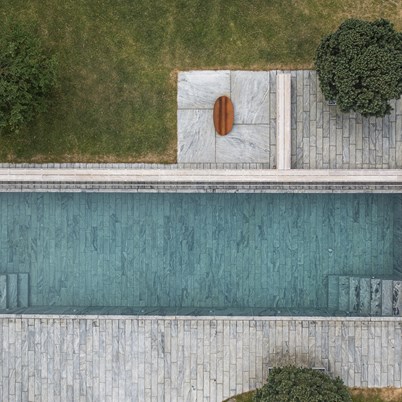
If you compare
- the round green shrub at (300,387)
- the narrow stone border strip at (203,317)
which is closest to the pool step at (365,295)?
the narrow stone border strip at (203,317)

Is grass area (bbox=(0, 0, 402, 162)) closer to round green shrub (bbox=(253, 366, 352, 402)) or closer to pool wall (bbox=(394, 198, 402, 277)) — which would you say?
pool wall (bbox=(394, 198, 402, 277))

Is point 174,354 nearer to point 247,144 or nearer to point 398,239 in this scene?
point 247,144

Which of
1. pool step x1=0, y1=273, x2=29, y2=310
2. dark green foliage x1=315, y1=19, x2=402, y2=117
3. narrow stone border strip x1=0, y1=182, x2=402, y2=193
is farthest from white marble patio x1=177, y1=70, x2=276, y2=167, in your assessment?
pool step x1=0, y1=273, x2=29, y2=310

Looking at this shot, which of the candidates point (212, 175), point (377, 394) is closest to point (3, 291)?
point (212, 175)

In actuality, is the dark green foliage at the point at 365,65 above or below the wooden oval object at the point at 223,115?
above

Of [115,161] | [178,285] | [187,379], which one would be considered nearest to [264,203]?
[178,285]

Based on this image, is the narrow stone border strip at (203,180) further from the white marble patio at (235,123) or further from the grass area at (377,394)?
the grass area at (377,394)
